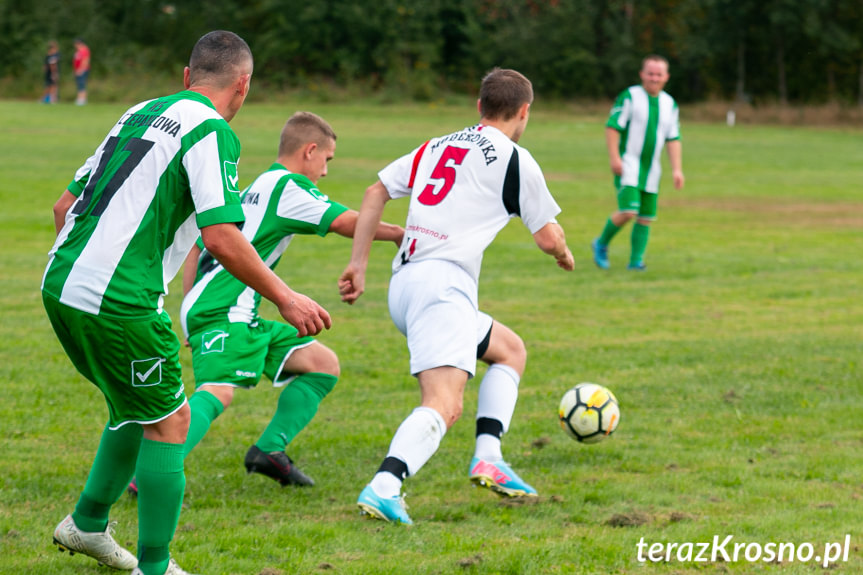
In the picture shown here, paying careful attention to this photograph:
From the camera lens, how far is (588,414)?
534cm

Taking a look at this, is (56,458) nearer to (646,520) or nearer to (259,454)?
(259,454)

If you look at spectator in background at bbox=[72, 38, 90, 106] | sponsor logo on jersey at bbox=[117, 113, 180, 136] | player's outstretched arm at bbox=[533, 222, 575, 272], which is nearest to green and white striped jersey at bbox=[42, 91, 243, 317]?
sponsor logo on jersey at bbox=[117, 113, 180, 136]

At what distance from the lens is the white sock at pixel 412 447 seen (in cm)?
439

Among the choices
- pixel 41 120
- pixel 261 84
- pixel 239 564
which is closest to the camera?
pixel 239 564

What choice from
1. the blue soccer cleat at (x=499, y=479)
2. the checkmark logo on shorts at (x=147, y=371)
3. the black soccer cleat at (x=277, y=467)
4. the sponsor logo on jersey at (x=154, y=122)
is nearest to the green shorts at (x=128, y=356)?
the checkmark logo on shorts at (x=147, y=371)

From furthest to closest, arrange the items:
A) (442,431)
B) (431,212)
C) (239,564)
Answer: (431,212) < (442,431) < (239,564)

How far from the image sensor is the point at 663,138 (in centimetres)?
1180

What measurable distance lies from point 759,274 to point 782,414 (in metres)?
5.40

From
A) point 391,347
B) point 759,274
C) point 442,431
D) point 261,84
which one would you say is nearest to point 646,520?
point 442,431

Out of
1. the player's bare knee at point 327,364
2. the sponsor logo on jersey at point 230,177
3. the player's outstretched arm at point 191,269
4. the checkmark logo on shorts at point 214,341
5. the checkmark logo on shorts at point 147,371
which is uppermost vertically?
the sponsor logo on jersey at point 230,177

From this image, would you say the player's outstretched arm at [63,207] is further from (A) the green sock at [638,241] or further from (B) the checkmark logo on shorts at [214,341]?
(A) the green sock at [638,241]

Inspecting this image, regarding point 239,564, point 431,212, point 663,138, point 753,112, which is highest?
point 753,112

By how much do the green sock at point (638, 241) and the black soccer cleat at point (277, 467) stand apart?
24.0 ft
